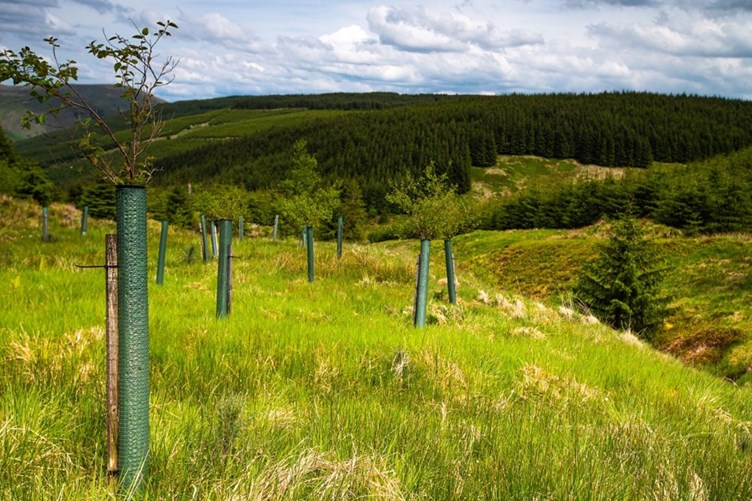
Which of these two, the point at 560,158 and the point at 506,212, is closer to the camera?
the point at 506,212

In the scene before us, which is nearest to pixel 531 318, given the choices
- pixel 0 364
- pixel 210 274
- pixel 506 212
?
pixel 210 274

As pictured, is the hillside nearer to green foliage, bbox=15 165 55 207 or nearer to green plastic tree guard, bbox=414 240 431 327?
green foliage, bbox=15 165 55 207

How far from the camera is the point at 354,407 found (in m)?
3.81

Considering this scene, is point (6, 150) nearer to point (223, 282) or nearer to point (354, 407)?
point (223, 282)

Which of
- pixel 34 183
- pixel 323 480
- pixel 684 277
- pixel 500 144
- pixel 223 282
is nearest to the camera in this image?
pixel 323 480

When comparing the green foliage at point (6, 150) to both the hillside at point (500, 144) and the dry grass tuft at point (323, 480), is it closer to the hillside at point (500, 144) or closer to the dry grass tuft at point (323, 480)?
the dry grass tuft at point (323, 480)

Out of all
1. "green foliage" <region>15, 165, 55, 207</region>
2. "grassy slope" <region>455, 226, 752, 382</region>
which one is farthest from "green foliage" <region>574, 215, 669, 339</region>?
"green foliage" <region>15, 165, 55, 207</region>

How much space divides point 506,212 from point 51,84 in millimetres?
81994

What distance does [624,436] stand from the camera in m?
3.55

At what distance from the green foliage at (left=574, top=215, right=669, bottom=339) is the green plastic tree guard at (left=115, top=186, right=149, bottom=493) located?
22508 millimetres

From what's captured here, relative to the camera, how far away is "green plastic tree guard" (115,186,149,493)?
2.33m

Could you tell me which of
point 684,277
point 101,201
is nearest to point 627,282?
point 684,277

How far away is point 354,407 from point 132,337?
6.12 feet

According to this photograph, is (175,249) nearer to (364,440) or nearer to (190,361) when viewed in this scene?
(190,361)
